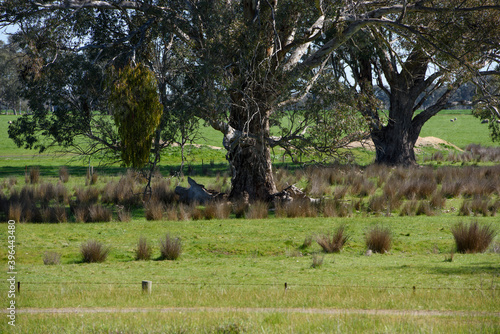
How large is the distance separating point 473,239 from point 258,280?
5466 millimetres

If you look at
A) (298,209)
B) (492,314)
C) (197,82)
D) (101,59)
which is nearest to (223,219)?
→ (298,209)

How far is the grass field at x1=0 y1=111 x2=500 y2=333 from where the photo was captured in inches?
260

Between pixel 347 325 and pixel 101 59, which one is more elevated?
pixel 101 59

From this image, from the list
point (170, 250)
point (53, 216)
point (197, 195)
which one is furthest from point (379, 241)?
point (53, 216)

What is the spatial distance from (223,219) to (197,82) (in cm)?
425

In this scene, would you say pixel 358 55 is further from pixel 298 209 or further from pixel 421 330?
pixel 421 330

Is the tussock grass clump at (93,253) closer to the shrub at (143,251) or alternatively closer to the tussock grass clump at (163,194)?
the shrub at (143,251)

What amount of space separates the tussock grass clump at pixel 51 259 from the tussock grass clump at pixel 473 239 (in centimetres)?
846

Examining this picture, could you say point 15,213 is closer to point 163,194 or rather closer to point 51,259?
point 51,259

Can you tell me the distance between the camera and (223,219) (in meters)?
17.3

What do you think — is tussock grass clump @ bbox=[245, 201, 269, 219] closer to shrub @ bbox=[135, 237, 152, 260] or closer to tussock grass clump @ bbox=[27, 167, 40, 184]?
shrub @ bbox=[135, 237, 152, 260]

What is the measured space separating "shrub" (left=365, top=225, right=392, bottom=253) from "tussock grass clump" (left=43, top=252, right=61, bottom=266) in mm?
6700

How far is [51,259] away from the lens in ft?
39.0

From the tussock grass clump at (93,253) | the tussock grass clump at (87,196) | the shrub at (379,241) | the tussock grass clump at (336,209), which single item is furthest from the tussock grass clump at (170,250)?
the tussock grass clump at (87,196)
